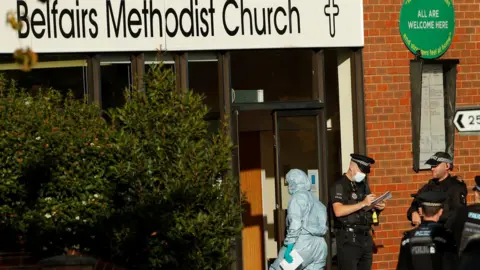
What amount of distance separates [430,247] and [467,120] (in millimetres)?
2865

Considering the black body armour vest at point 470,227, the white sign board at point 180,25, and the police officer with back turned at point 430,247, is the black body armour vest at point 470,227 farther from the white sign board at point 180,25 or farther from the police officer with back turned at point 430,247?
the white sign board at point 180,25

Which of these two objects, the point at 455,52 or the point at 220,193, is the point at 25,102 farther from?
the point at 455,52

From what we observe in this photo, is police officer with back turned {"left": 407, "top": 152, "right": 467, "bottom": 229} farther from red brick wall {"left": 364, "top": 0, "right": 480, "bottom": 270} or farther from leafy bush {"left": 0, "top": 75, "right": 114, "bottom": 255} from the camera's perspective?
leafy bush {"left": 0, "top": 75, "right": 114, "bottom": 255}

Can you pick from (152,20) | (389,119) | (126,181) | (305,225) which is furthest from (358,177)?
(152,20)

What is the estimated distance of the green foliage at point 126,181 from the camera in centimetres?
1034

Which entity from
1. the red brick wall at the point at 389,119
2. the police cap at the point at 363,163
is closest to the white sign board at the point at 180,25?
the red brick wall at the point at 389,119

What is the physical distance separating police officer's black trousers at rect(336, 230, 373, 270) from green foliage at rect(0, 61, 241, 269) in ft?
6.00

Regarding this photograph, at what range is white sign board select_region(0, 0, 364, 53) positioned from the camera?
12.7 meters

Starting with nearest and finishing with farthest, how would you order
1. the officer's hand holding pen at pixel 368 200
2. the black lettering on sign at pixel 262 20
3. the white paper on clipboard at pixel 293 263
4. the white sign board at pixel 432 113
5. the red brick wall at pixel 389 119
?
1. the white paper on clipboard at pixel 293 263
2. the officer's hand holding pen at pixel 368 200
3. the black lettering on sign at pixel 262 20
4. the red brick wall at pixel 389 119
5. the white sign board at pixel 432 113

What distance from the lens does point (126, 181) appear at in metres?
10.5

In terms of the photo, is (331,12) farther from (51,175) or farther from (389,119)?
(51,175)

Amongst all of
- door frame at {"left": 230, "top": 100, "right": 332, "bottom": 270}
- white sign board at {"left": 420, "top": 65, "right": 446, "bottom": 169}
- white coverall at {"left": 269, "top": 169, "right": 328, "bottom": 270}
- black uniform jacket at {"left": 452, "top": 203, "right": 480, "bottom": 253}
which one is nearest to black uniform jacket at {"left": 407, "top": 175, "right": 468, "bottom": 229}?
white coverall at {"left": 269, "top": 169, "right": 328, "bottom": 270}

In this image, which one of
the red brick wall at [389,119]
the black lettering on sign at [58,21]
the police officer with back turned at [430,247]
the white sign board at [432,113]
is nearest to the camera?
the police officer with back turned at [430,247]

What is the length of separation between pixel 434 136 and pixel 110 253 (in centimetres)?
528
